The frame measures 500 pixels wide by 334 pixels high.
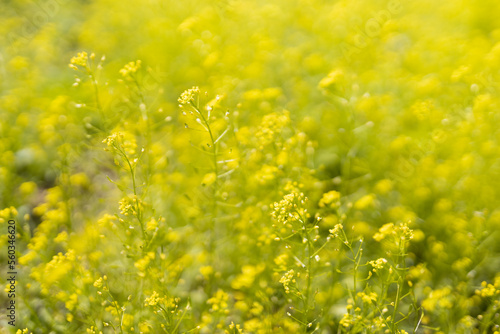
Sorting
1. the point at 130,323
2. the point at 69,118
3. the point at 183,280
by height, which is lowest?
the point at 183,280

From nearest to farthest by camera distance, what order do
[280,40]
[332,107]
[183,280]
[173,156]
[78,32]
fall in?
[183,280]
[173,156]
[332,107]
[280,40]
[78,32]

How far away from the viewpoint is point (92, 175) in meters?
4.52

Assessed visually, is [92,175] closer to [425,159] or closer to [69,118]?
[69,118]

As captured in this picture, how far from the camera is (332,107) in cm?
429

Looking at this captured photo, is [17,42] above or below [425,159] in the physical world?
above

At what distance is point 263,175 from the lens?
3.00 m

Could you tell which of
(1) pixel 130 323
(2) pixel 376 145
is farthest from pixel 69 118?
(2) pixel 376 145

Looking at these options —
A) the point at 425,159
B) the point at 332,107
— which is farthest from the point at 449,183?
the point at 332,107

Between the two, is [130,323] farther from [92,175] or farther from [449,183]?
[449,183]

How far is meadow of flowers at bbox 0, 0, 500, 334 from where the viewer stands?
2717 millimetres

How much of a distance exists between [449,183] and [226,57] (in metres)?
2.71

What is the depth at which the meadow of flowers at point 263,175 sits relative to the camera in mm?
2717

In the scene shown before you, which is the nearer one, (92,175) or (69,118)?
(69,118)

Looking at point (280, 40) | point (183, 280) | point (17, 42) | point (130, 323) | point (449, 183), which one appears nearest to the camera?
point (130, 323)
